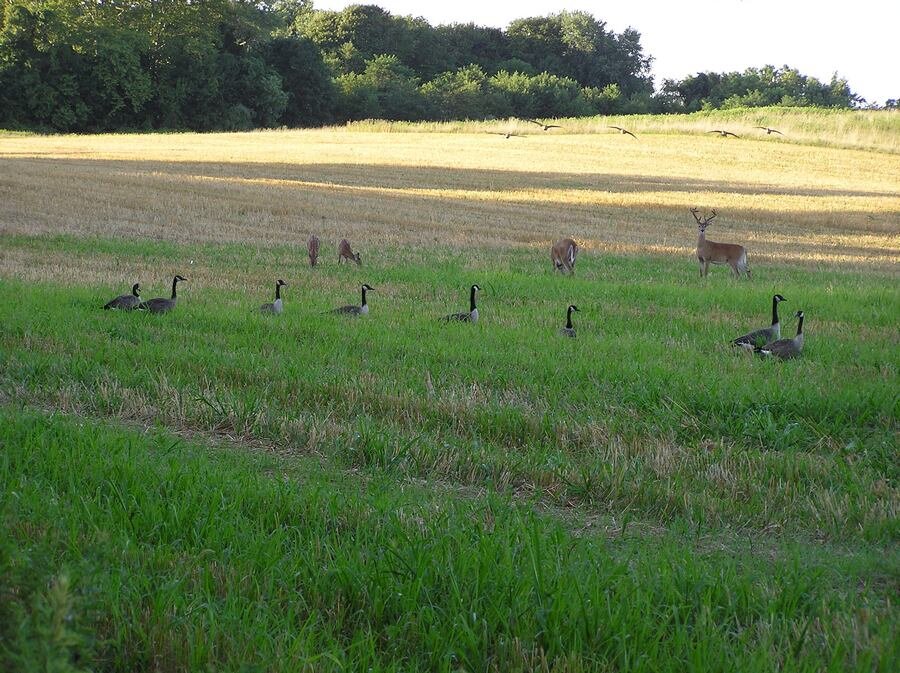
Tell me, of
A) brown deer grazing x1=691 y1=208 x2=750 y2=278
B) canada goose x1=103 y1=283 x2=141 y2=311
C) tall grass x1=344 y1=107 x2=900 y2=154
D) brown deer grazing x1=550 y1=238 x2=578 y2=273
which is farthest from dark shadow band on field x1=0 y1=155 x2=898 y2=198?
canada goose x1=103 y1=283 x2=141 y2=311

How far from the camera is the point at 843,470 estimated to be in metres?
6.63

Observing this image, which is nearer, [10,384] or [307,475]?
[307,475]

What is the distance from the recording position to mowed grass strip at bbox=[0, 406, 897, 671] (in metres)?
3.85

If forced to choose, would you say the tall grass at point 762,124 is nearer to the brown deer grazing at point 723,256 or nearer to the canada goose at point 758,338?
the brown deer grazing at point 723,256

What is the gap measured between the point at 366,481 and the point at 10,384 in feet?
12.5

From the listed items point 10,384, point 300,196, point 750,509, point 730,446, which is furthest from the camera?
point 300,196

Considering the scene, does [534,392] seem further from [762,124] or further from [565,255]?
[762,124]

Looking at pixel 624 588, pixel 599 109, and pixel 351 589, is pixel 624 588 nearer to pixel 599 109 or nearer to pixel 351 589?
pixel 351 589

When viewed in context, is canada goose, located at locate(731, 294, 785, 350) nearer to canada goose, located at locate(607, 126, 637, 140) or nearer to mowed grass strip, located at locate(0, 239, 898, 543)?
mowed grass strip, located at locate(0, 239, 898, 543)

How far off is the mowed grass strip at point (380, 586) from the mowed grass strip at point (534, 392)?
930 millimetres

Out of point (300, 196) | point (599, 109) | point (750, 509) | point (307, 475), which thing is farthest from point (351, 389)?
point (599, 109)

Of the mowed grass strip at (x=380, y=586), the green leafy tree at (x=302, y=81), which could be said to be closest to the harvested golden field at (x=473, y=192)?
the mowed grass strip at (x=380, y=586)

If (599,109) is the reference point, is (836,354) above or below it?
below

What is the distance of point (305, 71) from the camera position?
88.1 m
